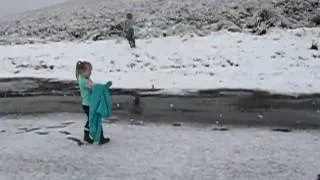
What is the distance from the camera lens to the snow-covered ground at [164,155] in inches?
315

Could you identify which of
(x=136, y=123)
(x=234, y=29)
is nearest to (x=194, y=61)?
(x=234, y=29)

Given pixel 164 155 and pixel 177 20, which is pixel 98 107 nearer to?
pixel 164 155

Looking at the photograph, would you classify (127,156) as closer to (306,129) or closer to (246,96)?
(306,129)

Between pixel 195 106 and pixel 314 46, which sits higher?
pixel 314 46

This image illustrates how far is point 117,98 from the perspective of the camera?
586 inches

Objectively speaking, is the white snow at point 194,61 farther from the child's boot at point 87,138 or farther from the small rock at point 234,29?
the child's boot at point 87,138

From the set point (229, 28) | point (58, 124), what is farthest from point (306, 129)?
point (229, 28)

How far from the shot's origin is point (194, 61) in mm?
19672

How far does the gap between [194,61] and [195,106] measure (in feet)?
20.9

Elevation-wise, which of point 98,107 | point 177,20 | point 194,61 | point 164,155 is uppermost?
point 177,20

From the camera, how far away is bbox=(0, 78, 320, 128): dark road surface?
11758 mm

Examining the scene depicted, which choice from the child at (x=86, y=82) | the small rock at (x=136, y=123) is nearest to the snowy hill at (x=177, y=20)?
the small rock at (x=136, y=123)

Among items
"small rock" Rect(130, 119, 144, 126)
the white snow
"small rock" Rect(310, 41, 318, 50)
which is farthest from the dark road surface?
"small rock" Rect(310, 41, 318, 50)

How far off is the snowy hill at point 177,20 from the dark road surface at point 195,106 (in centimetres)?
833
